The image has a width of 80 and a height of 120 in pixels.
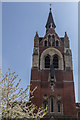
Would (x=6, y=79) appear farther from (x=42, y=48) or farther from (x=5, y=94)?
(x=42, y=48)

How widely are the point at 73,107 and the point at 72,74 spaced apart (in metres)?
Answer: 5.61

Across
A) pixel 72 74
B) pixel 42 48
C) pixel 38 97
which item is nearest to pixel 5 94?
pixel 38 97

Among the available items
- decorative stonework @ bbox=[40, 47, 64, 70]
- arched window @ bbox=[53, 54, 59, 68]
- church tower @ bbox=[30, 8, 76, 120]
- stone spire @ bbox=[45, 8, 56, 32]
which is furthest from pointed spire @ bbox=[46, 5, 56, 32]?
arched window @ bbox=[53, 54, 59, 68]

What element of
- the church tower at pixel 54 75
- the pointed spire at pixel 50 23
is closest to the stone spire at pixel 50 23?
the pointed spire at pixel 50 23

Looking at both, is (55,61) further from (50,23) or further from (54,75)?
(50,23)

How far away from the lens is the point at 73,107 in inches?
1014

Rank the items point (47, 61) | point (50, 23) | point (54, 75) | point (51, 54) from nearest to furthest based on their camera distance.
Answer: point (54, 75)
point (47, 61)
point (51, 54)
point (50, 23)

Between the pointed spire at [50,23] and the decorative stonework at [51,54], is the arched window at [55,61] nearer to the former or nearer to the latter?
the decorative stonework at [51,54]

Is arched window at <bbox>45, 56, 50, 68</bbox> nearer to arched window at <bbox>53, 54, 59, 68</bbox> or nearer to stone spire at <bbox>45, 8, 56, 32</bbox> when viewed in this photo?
arched window at <bbox>53, 54, 59, 68</bbox>

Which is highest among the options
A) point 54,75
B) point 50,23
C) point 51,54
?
point 50,23

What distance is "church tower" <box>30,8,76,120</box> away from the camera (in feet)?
85.9

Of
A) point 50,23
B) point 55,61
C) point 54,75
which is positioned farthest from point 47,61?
point 50,23

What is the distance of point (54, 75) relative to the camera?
2912cm

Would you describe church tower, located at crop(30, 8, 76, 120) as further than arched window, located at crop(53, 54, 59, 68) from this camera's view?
No
